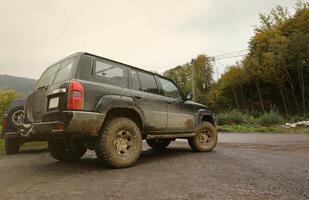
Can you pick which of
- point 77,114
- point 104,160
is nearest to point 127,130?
point 104,160

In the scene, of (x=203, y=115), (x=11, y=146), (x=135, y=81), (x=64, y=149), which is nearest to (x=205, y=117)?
(x=203, y=115)

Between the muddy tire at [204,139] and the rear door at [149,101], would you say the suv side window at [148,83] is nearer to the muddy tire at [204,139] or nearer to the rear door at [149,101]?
the rear door at [149,101]

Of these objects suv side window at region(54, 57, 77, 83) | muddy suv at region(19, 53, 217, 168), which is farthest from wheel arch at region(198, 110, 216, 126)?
suv side window at region(54, 57, 77, 83)

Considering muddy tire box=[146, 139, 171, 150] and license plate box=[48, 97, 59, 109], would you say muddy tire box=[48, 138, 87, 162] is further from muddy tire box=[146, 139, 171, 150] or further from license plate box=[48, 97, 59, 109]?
muddy tire box=[146, 139, 171, 150]

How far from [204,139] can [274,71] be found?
26.3 metres

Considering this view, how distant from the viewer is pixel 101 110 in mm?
4609

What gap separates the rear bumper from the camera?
13.9ft

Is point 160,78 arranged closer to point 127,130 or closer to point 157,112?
point 157,112

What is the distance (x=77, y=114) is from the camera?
14.1 ft

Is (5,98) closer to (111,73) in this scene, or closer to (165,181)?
(111,73)

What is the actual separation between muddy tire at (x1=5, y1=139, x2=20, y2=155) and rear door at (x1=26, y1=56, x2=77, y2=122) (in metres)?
3.00

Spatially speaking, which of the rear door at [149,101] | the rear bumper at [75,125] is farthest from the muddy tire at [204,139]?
the rear bumper at [75,125]

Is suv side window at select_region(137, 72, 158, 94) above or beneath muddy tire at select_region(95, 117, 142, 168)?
above

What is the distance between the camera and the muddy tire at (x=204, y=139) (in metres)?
6.98
